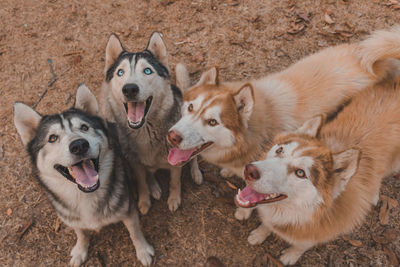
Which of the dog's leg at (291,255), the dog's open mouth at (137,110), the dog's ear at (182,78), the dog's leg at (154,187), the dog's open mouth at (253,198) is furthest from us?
the dog's ear at (182,78)

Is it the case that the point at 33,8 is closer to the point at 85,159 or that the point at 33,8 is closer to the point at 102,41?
the point at 102,41

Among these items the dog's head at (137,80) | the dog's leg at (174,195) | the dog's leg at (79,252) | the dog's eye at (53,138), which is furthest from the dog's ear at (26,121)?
the dog's leg at (174,195)

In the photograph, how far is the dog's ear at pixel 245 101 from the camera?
2.42 metres

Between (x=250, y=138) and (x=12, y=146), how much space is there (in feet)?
12.2

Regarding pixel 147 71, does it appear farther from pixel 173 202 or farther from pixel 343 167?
pixel 343 167

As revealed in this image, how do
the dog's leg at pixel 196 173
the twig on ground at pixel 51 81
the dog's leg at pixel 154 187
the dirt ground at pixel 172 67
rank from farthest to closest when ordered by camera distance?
the twig on ground at pixel 51 81 < the dog's leg at pixel 196 173 < the dog's leg at pixel 154 187 < the dirt ground at pixel 172 67

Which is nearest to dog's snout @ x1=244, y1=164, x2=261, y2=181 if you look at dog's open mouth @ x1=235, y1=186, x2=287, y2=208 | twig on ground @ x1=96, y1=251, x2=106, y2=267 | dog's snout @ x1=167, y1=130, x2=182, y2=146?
dog's open mouth @ x1=235, y1=186, x2=287, y2=208

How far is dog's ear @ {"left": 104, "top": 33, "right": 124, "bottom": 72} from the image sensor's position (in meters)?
2.97

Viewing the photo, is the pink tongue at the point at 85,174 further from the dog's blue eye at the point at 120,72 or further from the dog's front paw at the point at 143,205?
the dog's front paw at the point at 143,205

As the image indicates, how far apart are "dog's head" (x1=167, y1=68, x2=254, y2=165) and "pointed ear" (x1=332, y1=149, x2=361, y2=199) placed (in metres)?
0.90

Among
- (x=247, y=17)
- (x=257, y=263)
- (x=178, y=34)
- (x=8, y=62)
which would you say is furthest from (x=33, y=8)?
(x=257, y=263)

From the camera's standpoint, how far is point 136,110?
275 cm

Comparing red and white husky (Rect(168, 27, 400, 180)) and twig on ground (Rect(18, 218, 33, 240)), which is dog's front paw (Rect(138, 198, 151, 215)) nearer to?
red and white husky (Rect(168, 27, 400, 180))

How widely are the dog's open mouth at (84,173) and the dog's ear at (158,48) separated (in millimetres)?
1462
